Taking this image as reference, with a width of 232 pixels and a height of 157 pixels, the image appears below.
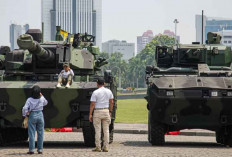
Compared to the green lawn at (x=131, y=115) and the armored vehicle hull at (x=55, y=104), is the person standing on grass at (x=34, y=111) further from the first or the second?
the green lawn at (x=131, y=115)

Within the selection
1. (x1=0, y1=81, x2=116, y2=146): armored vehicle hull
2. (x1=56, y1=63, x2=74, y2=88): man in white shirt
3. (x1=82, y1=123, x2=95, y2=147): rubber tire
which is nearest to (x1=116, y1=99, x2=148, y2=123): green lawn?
(x1=82, y1=123, x2=95, y2=147): rubber tire

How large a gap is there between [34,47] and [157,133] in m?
4.40

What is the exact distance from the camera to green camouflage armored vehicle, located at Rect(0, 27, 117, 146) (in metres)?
21.5

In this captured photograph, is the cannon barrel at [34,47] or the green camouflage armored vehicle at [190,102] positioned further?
the green camouflage armored vehicle at [190,102]

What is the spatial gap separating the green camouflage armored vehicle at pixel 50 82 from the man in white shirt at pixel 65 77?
174mm

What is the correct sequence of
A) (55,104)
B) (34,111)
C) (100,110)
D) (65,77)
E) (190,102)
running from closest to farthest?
(34,111)
(100,110)
(55,104)
(65,77)
(190,102)

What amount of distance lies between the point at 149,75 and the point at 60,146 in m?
3.56

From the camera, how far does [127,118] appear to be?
4428 cm

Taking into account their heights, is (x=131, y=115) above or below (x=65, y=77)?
below

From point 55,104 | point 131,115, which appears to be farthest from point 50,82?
point 131,115

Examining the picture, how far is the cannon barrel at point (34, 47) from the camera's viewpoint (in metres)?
20.2

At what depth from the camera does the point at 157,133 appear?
22703 mm

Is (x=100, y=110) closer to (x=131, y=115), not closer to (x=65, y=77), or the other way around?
(x=65, y=77)

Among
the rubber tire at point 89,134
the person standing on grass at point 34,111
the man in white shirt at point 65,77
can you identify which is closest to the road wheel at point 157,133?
the rubber tire at point 89,134
